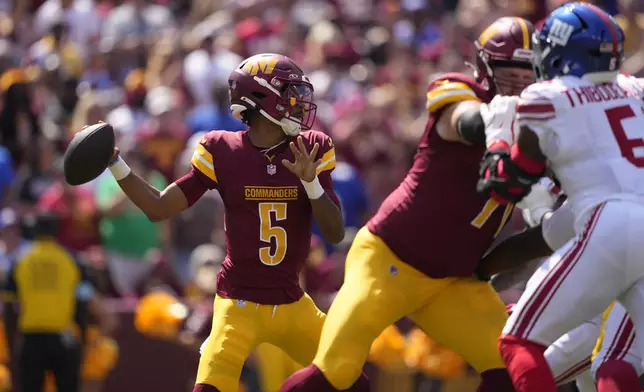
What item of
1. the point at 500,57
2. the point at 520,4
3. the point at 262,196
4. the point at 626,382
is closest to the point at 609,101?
the point at 500,57

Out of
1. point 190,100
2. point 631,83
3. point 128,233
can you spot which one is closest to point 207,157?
point 631,83

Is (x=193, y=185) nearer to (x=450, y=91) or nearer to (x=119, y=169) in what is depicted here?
(x=119, y=169)

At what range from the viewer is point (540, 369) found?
538 cm

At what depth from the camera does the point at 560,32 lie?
5523 mm

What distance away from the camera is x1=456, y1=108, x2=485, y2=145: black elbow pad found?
572 cm

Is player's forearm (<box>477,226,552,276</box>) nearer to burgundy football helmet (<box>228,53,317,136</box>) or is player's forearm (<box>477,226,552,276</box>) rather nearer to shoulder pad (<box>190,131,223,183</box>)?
burgundy football helmet (<box>228,53,317,136</box>)

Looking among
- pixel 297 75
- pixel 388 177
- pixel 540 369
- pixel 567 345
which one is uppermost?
pixel 297 75

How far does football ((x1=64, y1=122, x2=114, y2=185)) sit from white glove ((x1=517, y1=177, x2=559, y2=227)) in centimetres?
180

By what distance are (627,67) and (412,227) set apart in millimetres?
6092

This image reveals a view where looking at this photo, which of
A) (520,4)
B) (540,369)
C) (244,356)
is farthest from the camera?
(520,4)

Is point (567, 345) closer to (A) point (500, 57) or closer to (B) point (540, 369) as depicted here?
(B) point (540, 369)

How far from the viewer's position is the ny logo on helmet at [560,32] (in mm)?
5512

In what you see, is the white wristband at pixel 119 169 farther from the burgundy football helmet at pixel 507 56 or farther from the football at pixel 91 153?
the burgundy football helmet at pixel 507 56

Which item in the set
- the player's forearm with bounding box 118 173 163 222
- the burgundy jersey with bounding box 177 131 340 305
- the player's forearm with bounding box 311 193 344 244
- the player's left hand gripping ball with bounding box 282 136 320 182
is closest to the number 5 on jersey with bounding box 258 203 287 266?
the burgundy jersey with bounding box 177 131 340 305
